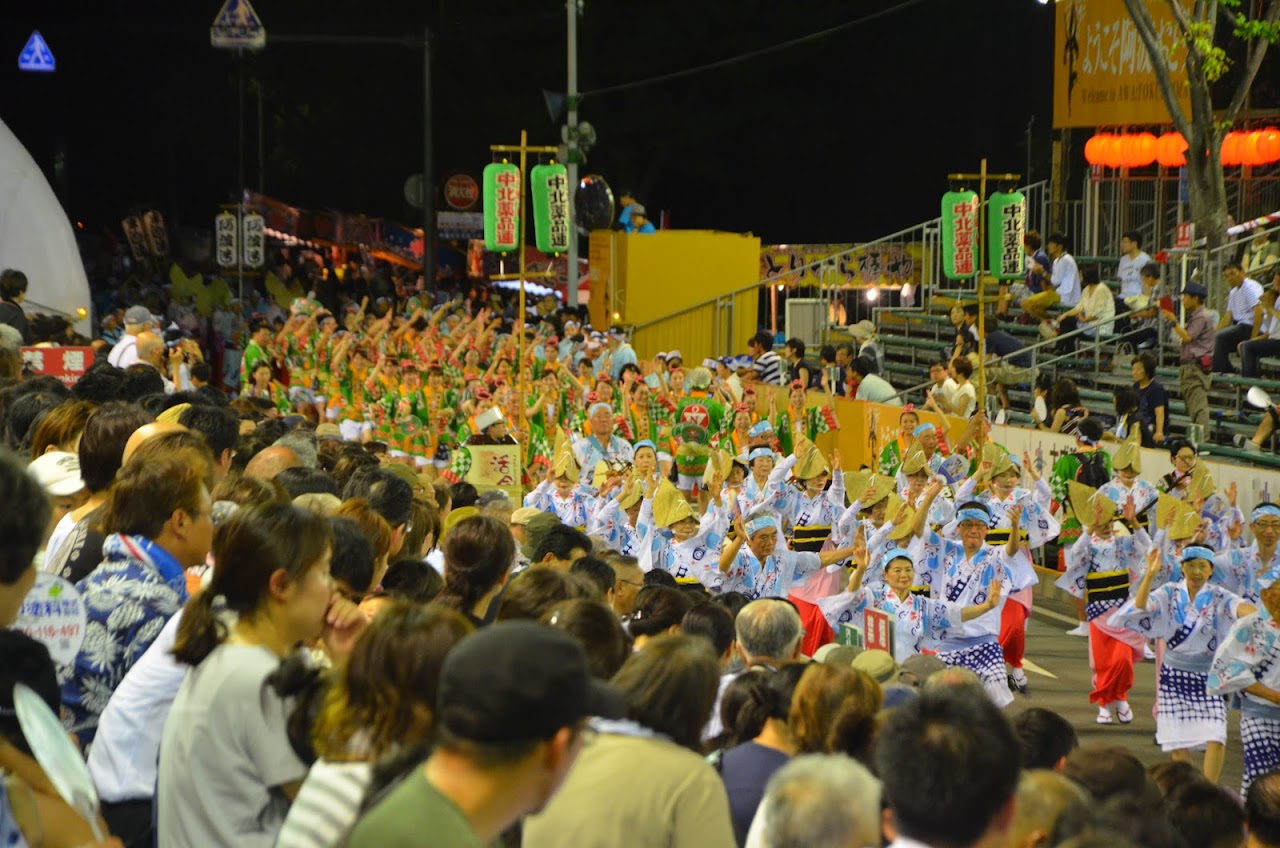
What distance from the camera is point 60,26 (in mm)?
34719

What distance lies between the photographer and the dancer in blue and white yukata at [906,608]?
32.8 feet

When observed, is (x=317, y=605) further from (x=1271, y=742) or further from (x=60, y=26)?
(x=60, y=26)

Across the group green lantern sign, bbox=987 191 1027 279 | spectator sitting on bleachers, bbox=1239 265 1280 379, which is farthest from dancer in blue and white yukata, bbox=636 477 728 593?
spectator sitting on bleachers, bbox=1239 265 1280 379

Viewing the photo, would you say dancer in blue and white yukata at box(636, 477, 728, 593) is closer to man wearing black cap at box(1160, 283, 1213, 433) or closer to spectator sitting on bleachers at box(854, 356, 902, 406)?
man wearing black cap at box(1160, 283, 1213, 433)

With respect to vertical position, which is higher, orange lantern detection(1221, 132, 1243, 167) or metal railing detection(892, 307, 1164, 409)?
orange lantern detection(1221, 132, 1243, 167)

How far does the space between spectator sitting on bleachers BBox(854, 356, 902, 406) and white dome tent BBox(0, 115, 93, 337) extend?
8651 mm

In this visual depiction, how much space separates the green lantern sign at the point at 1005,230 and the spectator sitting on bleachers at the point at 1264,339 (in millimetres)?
2455

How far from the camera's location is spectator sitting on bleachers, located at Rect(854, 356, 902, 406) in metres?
19.4

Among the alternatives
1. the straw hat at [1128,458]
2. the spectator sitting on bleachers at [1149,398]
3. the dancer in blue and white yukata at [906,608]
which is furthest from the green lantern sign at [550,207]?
the dancer in blue and white yukata at [906,608]

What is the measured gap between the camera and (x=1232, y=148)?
2181 cm

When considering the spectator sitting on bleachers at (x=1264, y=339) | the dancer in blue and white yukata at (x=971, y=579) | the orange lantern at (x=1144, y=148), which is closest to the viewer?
the dancer in blue and white yukata at (x=971, y=579)

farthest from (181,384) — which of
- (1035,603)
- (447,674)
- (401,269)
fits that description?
(401,269)

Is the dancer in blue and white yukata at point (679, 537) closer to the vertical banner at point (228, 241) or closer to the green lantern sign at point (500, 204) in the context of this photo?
the green lantern sign at point (500, 204)

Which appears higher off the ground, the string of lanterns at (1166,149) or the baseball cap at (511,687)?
the string of lanterns at (1166,149)
